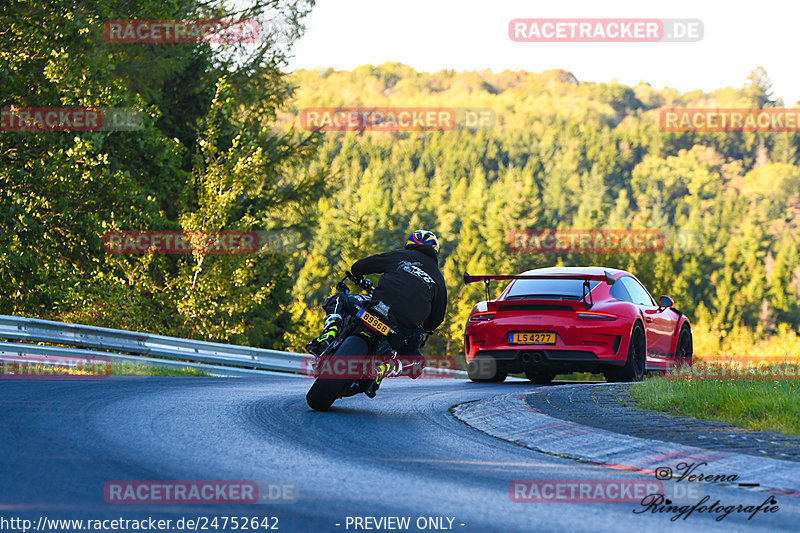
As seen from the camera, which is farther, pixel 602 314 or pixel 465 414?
pixel 602 314

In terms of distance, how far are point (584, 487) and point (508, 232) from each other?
111 meters

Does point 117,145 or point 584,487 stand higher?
point 117,145

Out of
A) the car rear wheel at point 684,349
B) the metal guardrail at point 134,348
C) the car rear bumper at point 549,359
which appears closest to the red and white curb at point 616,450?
the car rear bumper at point 549,359

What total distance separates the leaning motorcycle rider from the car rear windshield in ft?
12.7

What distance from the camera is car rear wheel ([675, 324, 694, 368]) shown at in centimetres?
1486

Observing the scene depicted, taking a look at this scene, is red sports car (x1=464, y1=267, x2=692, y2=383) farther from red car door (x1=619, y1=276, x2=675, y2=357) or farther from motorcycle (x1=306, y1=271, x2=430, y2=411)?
motorcycle (x1=306, y1=271, x2=430, y2=411)

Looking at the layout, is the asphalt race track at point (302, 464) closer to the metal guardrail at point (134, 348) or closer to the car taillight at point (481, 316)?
the car taillight at point (481, 316)

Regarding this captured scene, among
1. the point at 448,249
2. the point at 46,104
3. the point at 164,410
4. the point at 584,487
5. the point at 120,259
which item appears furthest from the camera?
the point at 448,249

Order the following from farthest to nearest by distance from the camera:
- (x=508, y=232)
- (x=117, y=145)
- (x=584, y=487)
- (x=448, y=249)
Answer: (x=448, y=249) → (x=508, y=232) → (x=117, y=145) → (x=584, y=487)

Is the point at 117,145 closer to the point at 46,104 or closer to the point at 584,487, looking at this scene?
→ the point at 46,104

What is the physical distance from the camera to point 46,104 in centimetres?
2020

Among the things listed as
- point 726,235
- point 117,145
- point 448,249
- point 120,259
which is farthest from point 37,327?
point 726,235

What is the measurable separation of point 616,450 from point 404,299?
297 cm

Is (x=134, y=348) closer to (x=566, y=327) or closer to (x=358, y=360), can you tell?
(x=566, y=327)
